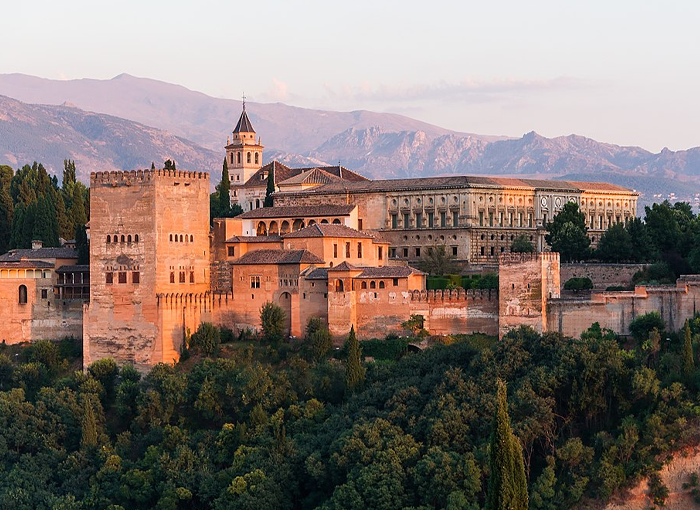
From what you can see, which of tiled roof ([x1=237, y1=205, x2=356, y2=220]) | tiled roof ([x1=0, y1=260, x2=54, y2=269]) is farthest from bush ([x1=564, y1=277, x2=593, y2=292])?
tiled roof ([x1=0, y1=260, x2=54, y2=269])

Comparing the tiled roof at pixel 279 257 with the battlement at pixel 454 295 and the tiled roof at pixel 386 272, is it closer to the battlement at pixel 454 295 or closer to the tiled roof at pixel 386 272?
the tiled roof at pixel 386 272

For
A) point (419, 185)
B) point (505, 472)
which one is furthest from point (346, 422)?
point (419, 185)

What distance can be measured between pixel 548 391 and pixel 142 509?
13909 mm

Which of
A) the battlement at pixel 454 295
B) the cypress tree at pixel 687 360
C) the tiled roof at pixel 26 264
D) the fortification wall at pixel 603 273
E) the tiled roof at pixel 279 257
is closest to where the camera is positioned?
the cypress tree at pixel 687 360

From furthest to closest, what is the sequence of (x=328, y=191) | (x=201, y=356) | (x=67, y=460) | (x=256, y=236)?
1. (x=328, y=191)
2. (x=256, y=236)
3. (x=201, y=356)
4. (x=67, y=460)

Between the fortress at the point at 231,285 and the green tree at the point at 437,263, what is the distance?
2.97m

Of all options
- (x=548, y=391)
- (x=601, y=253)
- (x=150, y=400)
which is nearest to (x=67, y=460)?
(x=150, y=400)

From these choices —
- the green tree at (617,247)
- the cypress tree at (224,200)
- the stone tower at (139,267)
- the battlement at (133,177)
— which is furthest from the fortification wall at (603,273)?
the cypress tree at (224,200)

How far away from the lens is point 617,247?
60.8m

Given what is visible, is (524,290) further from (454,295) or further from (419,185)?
(419,185)

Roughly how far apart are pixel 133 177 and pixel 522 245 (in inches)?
799

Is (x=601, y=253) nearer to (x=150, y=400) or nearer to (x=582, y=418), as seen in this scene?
(x=582, y=418)

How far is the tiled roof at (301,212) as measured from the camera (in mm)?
61281

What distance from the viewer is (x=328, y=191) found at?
68.1m
